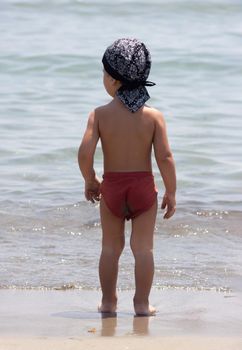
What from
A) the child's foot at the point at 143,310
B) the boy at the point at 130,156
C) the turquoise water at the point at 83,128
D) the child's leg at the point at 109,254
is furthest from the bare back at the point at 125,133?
the turquoise water at the point at 83,128

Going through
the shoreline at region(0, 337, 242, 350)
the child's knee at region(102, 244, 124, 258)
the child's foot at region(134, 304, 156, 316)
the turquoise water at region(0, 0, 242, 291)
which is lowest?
the turquoise water at region(0, 0, 242, 291)

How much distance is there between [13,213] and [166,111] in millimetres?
4378

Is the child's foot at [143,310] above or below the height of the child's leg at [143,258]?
below

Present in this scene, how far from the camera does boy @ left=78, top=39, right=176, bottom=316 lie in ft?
14.6

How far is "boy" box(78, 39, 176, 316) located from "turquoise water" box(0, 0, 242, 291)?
1.78 ft

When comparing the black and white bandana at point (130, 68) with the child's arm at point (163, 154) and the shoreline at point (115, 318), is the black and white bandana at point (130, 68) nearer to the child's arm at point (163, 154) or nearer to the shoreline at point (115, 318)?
the child's arm at point (163, 154)

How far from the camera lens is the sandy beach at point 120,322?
12.3 ft

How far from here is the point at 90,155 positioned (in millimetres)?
4383

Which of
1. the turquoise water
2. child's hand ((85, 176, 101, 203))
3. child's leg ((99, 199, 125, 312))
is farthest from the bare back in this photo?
the turquoise water

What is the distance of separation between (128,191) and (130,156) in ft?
0.51

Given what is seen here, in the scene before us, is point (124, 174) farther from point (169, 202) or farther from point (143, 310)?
point (143, 310)

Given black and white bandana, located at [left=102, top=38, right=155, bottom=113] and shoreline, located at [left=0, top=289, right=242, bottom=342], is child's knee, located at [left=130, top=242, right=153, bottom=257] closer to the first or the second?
shoreline, located at [left=0, top=289, right=242, bottom=342]

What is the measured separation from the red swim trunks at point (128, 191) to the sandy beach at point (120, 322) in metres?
0.48

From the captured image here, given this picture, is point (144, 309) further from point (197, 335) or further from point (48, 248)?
point (48, 248)
